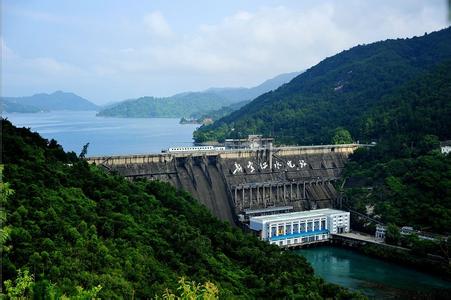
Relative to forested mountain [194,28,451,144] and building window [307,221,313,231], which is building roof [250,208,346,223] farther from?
forested mountain [194,28,451,144]

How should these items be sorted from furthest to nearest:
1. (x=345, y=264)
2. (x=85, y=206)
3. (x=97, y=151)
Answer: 1. (x=97, y=151)
2. (x=345, y=264)
3. (x=85, y=206)

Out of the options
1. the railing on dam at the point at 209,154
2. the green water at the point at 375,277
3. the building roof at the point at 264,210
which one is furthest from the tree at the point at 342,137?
the green water at the point at 375,277

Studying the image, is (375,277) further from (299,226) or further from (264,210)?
(264,210)

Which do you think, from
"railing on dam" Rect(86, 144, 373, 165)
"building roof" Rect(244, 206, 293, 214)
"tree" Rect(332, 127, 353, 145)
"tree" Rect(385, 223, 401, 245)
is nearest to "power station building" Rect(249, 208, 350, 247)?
"building roof" Rect(244, 206, 293, 214)

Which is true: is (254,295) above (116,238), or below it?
below

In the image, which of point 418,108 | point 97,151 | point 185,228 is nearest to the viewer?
point 185,228

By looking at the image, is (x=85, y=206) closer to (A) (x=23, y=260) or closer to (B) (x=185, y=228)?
(B) (x=185, y=228)

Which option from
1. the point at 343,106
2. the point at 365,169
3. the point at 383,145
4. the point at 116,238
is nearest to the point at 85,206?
the point at 116,238
